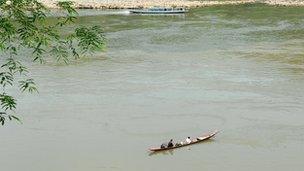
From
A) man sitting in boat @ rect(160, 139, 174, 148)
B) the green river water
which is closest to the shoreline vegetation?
the green river water

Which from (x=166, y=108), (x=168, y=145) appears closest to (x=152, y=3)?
(x=166, y=108)

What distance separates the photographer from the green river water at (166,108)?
19.3 metres

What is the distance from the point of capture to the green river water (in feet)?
63.4

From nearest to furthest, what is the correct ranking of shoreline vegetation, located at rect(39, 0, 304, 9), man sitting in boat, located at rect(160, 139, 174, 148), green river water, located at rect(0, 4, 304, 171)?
1. green river water, located at rect(0, 4, 304, 171)
2. man sitting in boat, located at rect(160, 139, 174, 148)
3. shoreline vegetation, located at rect(39, 0, 304, 9)

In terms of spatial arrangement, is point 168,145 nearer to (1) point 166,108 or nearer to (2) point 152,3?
(1) point 166,108

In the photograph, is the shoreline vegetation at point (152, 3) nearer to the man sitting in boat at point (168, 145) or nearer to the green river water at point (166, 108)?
the green river water at point (166, 108)

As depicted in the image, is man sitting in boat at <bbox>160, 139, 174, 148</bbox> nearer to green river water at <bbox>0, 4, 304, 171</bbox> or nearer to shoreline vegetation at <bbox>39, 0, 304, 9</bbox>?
green river water at <bbox>0, 4, 304, 171</bbox>

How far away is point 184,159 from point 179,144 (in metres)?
0.79

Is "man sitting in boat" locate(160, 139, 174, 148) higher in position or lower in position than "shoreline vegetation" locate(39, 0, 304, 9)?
lower

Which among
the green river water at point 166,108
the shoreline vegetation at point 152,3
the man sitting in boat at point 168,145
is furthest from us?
the shoreline vegetation at point 152,3

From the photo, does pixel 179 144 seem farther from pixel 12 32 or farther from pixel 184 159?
pixel 12 32

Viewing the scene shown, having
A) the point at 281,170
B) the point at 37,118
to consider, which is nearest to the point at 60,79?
the point at 37,118

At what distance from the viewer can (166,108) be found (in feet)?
81.9

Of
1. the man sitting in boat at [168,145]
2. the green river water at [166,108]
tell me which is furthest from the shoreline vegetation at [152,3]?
the man sitting in boat at [168,145]
